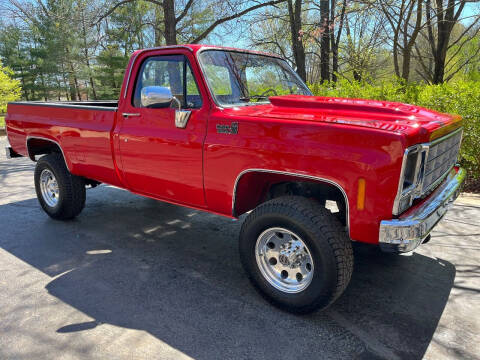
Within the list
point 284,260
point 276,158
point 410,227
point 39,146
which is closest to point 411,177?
point 410,227

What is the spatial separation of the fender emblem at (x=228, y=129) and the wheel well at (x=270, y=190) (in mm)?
350

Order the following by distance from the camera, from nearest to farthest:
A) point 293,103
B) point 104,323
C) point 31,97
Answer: point 104,323
point 293,103
point 31,97

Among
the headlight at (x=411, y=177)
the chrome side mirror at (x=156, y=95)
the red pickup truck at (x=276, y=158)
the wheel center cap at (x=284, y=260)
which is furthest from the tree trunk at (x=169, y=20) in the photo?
the headlight at (x=411, y=177)

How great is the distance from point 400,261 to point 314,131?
6.46 ft

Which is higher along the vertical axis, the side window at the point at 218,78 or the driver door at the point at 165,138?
the side window at the point at 218,78

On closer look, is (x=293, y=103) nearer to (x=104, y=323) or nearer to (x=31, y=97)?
(x=104, y=323)

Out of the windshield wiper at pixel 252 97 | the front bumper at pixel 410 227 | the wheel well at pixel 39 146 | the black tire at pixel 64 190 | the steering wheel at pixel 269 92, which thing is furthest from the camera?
the wheel well at pixel 39 146

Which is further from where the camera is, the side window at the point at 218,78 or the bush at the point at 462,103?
the bush at the point at 462,103

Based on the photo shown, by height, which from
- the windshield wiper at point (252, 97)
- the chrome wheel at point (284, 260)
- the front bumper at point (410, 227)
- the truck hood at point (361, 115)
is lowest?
the chrome wheel at point (284, 260)

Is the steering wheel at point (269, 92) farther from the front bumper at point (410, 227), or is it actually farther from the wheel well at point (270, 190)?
the front bumper at point (410, 227)

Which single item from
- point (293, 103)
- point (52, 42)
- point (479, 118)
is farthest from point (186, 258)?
point (52, 42)

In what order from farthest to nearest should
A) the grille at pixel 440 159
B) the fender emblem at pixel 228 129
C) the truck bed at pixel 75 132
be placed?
the truck bed at pixel 75 132, the fender emblem at pixel 228 129, the grille at pixel 440 159

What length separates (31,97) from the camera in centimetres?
3575

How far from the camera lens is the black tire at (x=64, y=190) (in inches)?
185
